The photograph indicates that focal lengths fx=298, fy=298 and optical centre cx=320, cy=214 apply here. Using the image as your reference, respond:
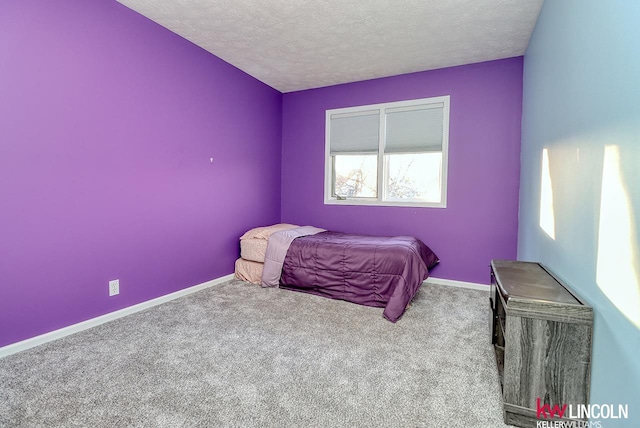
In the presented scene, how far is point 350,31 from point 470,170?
2.04 metres

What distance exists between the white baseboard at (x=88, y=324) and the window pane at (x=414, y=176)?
2.70 metres

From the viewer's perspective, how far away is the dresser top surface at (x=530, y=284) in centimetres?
137

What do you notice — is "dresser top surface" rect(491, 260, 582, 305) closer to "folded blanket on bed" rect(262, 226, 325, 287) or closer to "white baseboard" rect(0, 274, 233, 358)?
"folded blanket on bed" rect(262, 226, 325, 287)

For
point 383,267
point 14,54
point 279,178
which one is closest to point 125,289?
point 14,54

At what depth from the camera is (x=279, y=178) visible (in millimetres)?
4625

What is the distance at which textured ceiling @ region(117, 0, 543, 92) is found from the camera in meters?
2.41

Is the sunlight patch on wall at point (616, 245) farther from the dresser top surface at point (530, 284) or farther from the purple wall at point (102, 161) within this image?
the purple wall at point (102, 161)

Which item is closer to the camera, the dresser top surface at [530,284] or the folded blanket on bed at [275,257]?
the dresser top surface at [530,284]

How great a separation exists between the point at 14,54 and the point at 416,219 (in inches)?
152

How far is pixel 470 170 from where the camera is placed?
3508mm

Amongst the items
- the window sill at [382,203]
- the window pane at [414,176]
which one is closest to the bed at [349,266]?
the window sill at [382,203]

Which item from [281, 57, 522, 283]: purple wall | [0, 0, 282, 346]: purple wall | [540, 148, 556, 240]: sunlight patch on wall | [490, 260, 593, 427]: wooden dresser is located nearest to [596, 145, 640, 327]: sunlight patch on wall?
[490, 260, 593, 427]: wooden dresser

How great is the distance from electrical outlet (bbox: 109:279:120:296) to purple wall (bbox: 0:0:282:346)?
0.11ft

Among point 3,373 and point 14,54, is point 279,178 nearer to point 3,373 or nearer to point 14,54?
point 14,54
